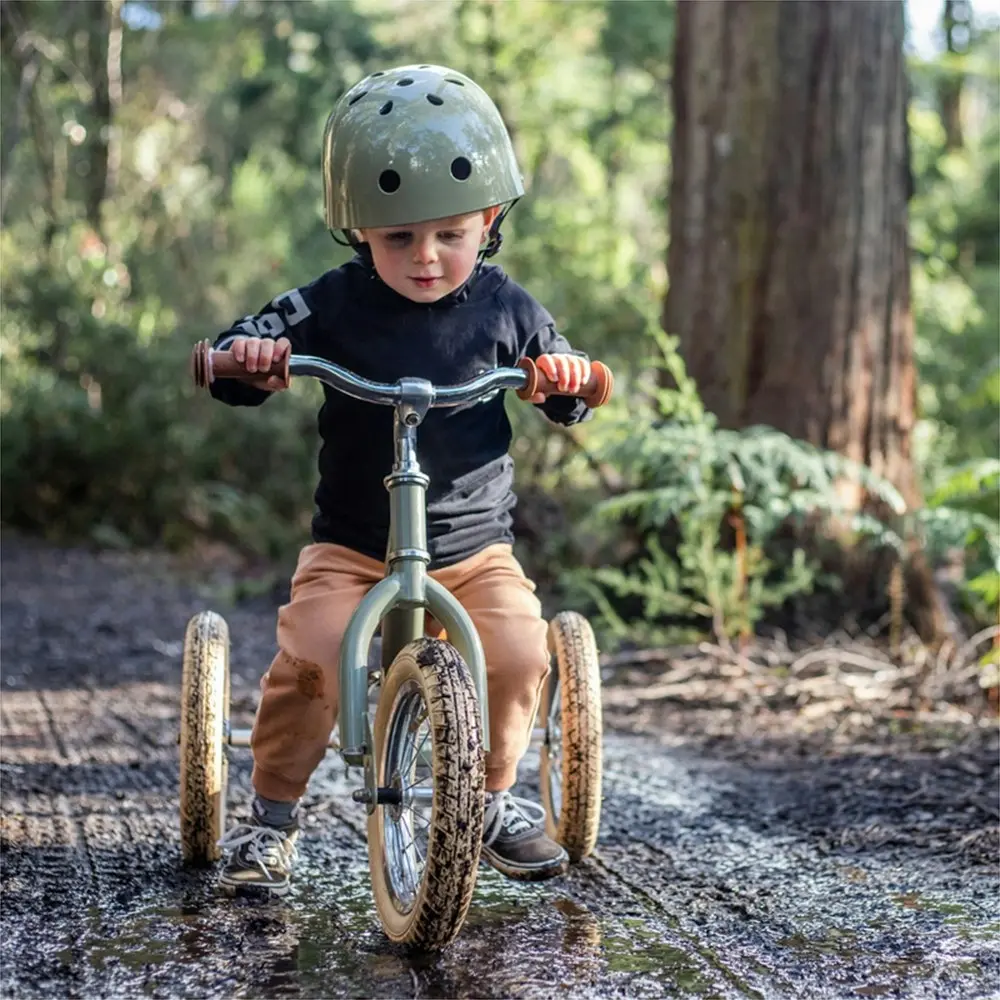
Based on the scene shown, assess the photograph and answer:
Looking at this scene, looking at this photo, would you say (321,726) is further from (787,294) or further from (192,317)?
(192,317)

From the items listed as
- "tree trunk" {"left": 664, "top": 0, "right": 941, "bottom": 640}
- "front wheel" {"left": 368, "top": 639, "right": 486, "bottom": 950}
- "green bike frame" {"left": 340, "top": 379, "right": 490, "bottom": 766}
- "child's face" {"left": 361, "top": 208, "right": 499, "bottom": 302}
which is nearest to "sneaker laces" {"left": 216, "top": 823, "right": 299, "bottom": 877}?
"front wheel" {"left": 368, "top": 639, "right": 486, "bottom": 950}

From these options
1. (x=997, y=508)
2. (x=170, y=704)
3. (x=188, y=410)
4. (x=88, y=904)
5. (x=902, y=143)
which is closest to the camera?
(x=88, y=904)

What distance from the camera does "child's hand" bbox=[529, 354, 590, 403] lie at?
3.12m

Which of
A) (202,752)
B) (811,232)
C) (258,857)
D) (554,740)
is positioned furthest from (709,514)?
(258,857)

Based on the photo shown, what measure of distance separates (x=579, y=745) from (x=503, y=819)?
30cm

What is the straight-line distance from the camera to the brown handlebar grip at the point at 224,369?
3.02 meters

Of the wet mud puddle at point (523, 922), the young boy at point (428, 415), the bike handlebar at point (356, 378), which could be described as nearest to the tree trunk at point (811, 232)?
the wet mud puddle at point (523, 922)

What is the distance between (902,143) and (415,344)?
13.5 feet

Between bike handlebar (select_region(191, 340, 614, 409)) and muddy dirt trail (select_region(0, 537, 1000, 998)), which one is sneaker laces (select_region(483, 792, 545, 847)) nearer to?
muddy dirt trail (select_region(0, 537, 1000, 998))

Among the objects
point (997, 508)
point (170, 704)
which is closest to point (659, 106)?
point (997, 508)

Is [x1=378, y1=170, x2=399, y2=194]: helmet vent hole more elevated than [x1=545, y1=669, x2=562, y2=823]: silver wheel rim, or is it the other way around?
[x1=378, y1=170, x2=399, y2=194]: helmet vent hole

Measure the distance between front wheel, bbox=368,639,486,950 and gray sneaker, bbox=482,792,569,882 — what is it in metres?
0.20

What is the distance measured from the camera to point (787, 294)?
21.4 ft

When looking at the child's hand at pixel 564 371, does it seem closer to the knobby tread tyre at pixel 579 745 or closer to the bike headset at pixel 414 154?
the bike headset at pixel 414 154
